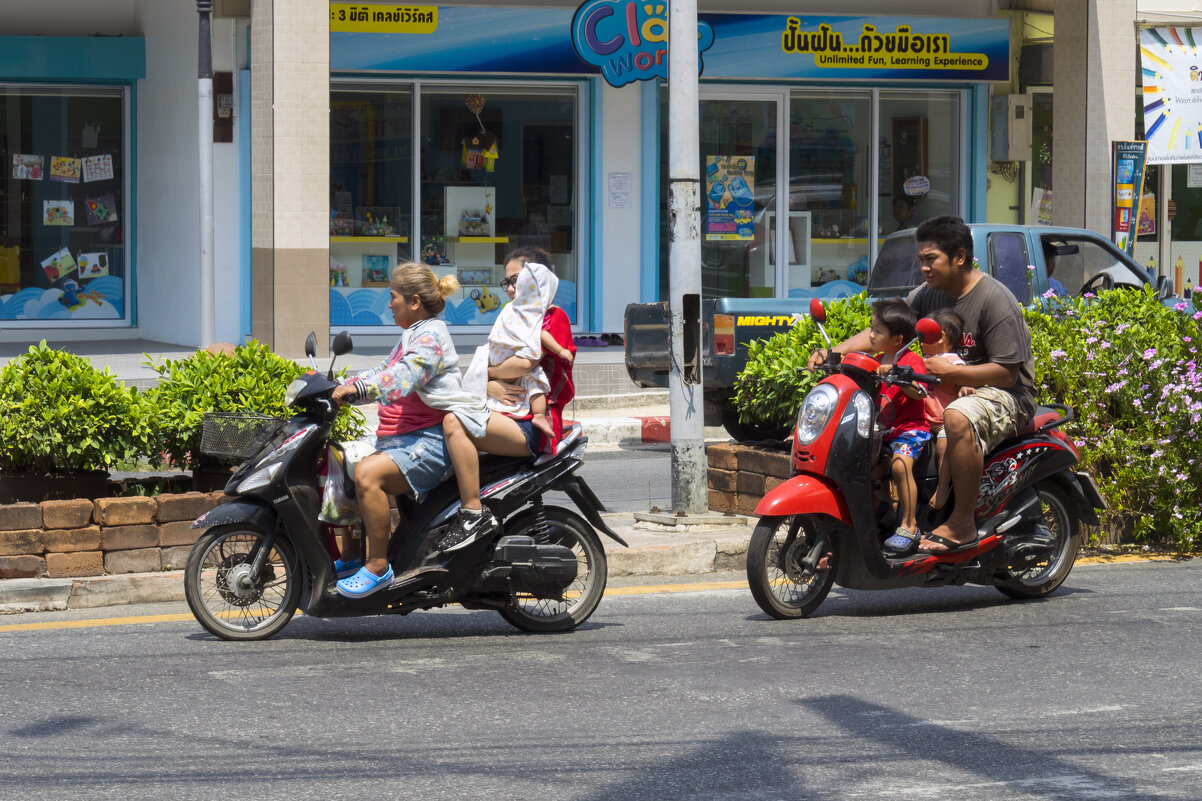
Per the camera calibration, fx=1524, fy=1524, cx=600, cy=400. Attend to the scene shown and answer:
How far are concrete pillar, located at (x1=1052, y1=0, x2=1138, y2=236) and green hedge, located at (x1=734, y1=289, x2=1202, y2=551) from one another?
32.2 ft

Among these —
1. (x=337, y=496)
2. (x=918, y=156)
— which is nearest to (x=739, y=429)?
(x=337, y=496)

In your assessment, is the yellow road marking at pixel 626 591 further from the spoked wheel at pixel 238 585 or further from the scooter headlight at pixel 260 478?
the scooter headlight at pixel 260 478

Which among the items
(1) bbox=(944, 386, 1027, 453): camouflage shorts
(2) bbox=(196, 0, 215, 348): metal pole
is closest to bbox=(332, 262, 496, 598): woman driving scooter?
(1) bbox=(944, 386, 1027, 453): camouflage shorts

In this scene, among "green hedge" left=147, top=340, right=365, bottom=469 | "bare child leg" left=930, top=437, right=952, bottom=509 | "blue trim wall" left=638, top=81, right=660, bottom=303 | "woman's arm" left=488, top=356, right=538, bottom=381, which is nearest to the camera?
"bare child leg" left=930, top=437, right=952, bottom=509

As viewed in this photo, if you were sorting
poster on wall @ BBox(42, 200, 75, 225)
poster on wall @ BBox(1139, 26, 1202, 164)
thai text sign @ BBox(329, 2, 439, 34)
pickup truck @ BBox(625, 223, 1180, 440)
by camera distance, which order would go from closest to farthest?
1. pickup truck @ BBox(625, 223, 1180, 440)
2. thai text sign @ BBox(329, 2, 439, 34)
3. poster on wall @ BBox(1139, 26, 1202, 164)
4. poster on wall @ BBox(42, 200, 75, 225)

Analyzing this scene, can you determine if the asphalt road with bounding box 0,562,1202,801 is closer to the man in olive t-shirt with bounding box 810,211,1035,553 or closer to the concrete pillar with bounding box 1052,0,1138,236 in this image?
the man in olive t-shirt with bounding box 810,211,1035,553

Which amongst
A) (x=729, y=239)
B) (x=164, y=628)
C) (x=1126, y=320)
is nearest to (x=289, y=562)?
(x=164, y=628)

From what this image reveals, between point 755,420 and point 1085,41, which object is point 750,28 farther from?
point 755,420

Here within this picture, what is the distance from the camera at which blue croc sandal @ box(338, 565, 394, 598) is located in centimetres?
624

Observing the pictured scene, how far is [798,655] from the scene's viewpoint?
6.33 m

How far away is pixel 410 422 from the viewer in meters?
6.43

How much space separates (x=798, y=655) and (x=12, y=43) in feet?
47.9

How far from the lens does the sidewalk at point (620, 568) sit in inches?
279

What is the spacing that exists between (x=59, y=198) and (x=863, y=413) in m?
14.3
